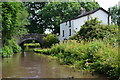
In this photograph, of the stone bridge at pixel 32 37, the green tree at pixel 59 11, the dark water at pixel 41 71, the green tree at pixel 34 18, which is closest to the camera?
the dark water at pixel 41 71

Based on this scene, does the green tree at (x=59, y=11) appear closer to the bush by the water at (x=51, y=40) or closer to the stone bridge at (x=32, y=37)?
the stone bridge at (x=32, y=37)

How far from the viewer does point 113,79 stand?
5684 millimetres

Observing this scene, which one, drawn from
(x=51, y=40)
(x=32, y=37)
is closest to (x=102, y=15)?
(x=51, y=40)

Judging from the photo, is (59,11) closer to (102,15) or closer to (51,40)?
(51,40)

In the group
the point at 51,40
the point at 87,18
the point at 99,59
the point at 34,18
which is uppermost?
the point at 34,18

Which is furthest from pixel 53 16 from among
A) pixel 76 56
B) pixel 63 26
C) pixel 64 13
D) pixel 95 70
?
pixel 95 70

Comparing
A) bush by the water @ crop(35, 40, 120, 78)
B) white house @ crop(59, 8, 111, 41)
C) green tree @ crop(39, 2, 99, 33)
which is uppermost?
green tree @ crop(39, 2, 99, 33)

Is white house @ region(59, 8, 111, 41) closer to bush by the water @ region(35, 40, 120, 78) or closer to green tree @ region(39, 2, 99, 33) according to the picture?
green tree @ region(39, 2, 99, 33)

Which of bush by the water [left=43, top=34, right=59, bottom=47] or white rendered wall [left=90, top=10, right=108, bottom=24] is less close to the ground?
white rendered wall [left=90, top=10, right=108, bottom=24]

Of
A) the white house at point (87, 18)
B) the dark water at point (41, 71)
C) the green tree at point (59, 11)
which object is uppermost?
the green tree at point (59, 11)

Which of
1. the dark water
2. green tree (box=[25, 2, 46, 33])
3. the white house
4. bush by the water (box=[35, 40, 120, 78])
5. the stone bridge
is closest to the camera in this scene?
bush by the water (box=[35, 40, 120, 78])

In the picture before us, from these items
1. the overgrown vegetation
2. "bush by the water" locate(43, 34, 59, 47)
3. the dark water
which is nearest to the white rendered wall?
"bush by the water" locate(43, 34, 59, 47)

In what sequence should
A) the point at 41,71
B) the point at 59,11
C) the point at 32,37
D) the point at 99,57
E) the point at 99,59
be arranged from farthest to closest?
the point at 59,11 < the point at 32,37 < the point at 41,71 < the point at 99,57 < the point at 99,59

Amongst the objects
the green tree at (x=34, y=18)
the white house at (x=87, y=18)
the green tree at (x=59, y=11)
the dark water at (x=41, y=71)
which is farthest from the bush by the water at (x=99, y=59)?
the green tree at (x=34, y=18)
